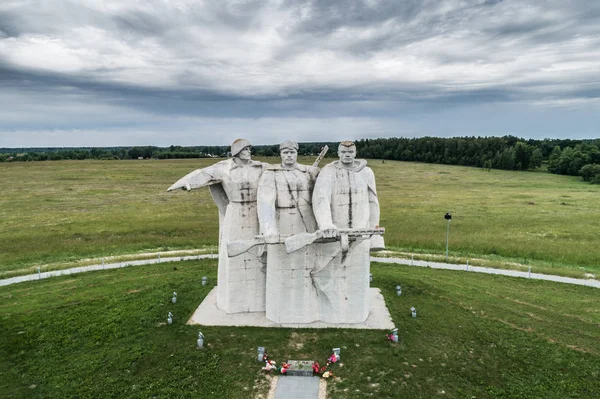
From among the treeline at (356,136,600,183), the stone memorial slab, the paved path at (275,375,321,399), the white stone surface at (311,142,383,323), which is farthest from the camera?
the treeline at (356,136,600,183)

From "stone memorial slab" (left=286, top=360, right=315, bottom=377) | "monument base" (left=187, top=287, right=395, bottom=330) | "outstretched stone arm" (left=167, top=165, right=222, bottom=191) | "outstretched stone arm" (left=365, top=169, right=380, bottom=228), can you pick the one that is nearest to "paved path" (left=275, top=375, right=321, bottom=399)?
"stone memorial slab" (left=286, top=360, right=315, bottom=377)

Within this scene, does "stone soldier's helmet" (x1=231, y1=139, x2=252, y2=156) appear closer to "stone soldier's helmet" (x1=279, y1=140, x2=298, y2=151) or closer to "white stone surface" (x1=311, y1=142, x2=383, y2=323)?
"stone soldier's helmet" (x1=279, y1=140, x2=298, y2=151)

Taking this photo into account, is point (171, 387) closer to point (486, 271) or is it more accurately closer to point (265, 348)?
point (265, 348)

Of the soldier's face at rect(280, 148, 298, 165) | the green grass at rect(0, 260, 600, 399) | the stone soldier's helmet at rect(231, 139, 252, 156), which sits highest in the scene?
the stone soldier's helmet at rect(231, 139, 252, 156)

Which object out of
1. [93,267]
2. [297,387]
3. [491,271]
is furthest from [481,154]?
[297,387]

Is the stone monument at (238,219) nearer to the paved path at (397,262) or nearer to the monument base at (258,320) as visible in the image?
the monument base at (258,320)

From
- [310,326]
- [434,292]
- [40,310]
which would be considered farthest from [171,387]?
[434,292]

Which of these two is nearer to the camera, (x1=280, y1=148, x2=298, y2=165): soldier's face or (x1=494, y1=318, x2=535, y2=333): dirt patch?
(x1=280, y1=148, x2=298, y2=165): soldier's face

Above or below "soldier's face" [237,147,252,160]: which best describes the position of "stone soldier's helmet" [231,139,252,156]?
above

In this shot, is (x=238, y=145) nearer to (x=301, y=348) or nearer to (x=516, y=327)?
(x=301, y=348)
